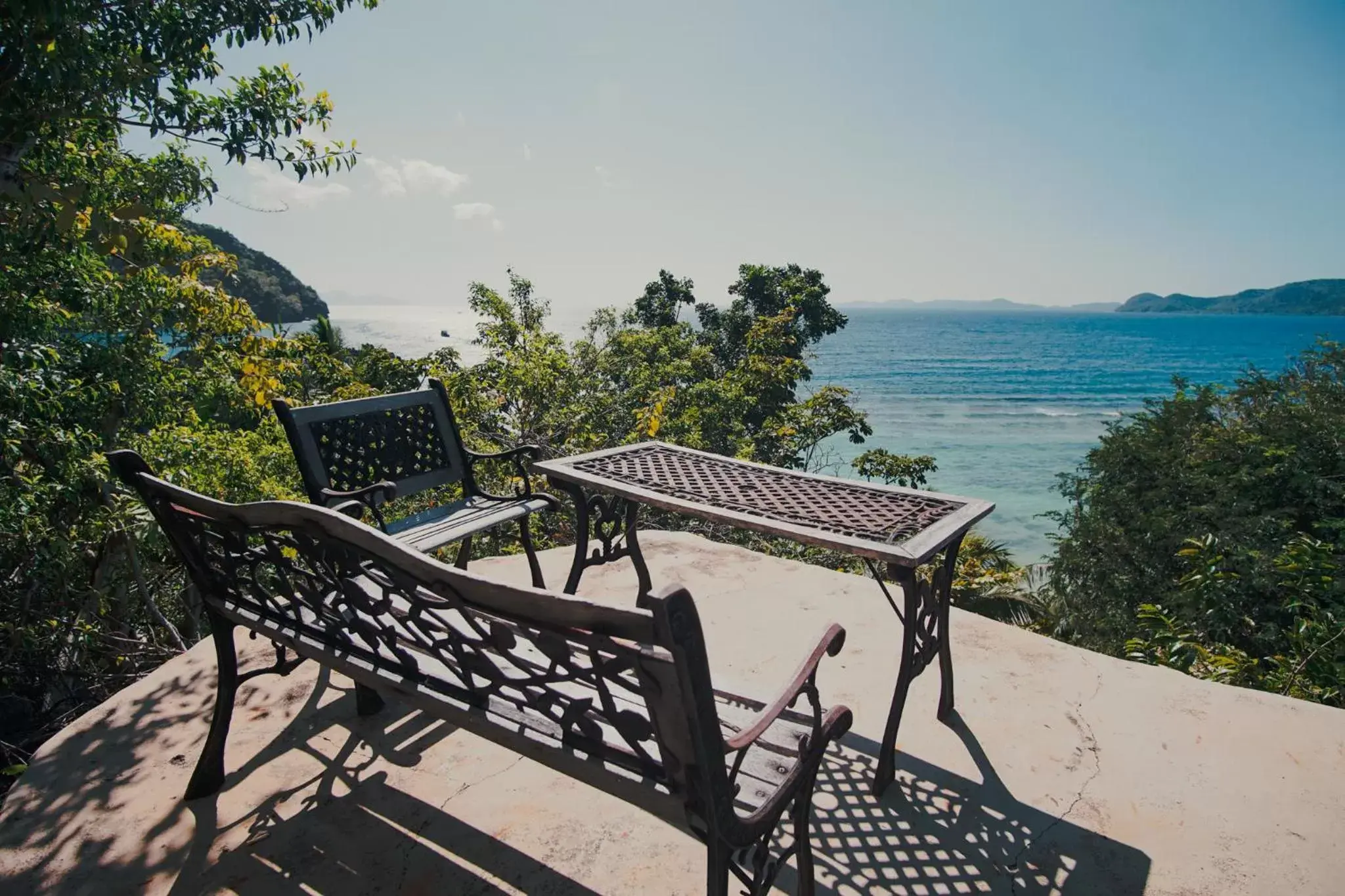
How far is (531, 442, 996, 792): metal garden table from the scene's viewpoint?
231 centimetres

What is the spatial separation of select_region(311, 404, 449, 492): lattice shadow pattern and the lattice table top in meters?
0.63

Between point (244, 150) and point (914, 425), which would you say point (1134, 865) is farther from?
point (914, 425)

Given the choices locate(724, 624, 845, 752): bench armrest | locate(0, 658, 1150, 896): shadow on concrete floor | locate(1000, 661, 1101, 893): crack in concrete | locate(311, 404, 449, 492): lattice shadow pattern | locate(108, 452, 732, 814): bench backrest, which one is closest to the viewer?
locate(108, 452, 732, 814): bench backrest

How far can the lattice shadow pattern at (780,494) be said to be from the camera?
2.48 meters

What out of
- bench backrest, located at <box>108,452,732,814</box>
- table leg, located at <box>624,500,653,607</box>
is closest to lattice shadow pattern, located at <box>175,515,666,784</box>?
bench backrest, located at <box>108,452,732,814</box>

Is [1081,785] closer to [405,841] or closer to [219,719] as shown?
[405,841]

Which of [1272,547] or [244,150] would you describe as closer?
[244,150]

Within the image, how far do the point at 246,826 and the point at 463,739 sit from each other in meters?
0.69

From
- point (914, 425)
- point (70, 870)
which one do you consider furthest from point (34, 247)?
point (914, 425)

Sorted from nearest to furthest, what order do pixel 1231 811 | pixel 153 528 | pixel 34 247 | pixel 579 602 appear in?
1. pixel 579 602
2. pixel 1231 811
3. pixel 34 247
4. pixel 153 528

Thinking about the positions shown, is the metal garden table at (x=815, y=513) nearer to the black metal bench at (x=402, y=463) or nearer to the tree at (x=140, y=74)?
the black metal bench at (x=402, y=463)

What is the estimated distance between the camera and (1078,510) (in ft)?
40.7

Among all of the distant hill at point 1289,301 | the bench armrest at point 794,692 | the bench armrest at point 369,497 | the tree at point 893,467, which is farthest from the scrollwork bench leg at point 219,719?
the distant hill at point 1289,301

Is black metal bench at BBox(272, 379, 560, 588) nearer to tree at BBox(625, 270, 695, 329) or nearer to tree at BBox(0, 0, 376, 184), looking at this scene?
tree at BBox(0, 0, 376, 184)
